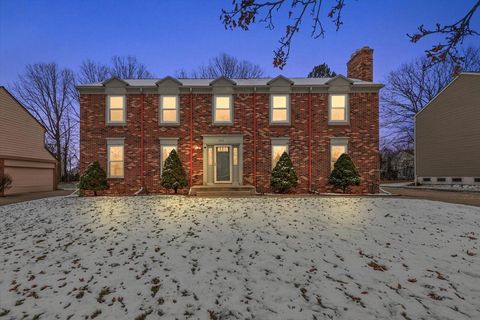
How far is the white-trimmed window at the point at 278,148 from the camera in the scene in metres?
14.7

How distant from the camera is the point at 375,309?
138 inches

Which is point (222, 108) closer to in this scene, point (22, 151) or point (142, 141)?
point (142, 141)

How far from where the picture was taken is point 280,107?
48.6ft

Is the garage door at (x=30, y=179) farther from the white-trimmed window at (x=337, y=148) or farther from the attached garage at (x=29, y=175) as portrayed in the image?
the white-trimmed window at (x=337, y=148)

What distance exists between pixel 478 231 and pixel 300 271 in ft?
17.0

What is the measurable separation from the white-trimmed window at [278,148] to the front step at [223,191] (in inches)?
84.7

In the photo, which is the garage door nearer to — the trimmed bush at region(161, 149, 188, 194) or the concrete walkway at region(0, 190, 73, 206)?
the concrete walkway at region(0, 190, 73, 206)

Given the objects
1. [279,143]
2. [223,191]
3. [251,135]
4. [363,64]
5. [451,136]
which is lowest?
[223,191]

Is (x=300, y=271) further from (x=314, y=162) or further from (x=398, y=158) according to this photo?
(x=398, y=158)

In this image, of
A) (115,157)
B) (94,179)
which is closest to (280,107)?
(115,157)

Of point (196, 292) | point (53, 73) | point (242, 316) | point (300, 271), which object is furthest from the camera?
point (53, 73)

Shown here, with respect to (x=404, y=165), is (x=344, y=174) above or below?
below

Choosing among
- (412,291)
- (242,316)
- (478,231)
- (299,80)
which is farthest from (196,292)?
(299,80)

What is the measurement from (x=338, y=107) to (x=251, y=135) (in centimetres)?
487
